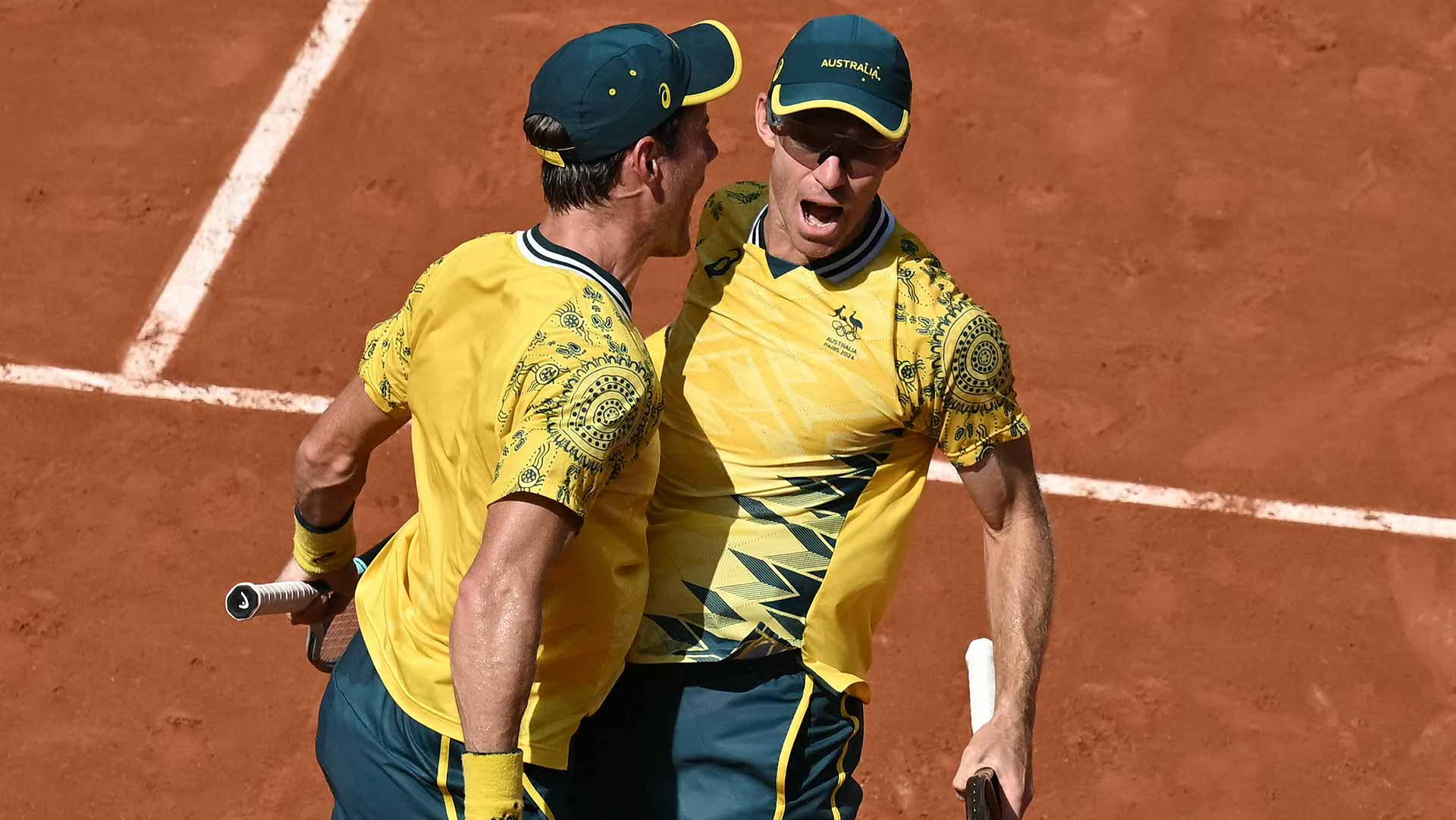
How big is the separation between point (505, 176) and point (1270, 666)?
431cm

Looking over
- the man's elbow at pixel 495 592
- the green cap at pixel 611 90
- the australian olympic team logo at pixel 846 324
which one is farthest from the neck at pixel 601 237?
the man's elbow at pixel 495 592

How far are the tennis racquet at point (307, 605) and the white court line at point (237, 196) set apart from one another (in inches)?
112

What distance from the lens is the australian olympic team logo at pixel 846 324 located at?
4426 millimetres

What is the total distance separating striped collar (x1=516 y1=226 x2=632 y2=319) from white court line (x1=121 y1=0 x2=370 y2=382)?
4234mm

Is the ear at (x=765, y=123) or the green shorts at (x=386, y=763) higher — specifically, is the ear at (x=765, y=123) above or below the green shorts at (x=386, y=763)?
above

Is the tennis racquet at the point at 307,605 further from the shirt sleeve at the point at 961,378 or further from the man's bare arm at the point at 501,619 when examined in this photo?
the shirt sleeve at the point at 961,378

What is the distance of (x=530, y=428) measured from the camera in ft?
12.4

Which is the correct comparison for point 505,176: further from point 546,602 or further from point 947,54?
point 546,602

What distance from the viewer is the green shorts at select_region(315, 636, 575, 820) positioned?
4242 millimetres

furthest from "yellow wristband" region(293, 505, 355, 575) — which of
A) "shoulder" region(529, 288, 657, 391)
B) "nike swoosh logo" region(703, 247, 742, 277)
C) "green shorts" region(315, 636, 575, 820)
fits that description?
"shoulder" region(529, 288, 657, 391)

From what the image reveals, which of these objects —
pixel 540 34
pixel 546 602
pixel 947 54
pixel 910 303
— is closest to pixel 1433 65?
pixel 947 54

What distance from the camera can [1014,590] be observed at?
4.61 metres

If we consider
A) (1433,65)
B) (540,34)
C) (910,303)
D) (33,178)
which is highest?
(910,303)

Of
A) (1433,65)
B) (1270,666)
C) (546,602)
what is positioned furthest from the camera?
(1433,65)
